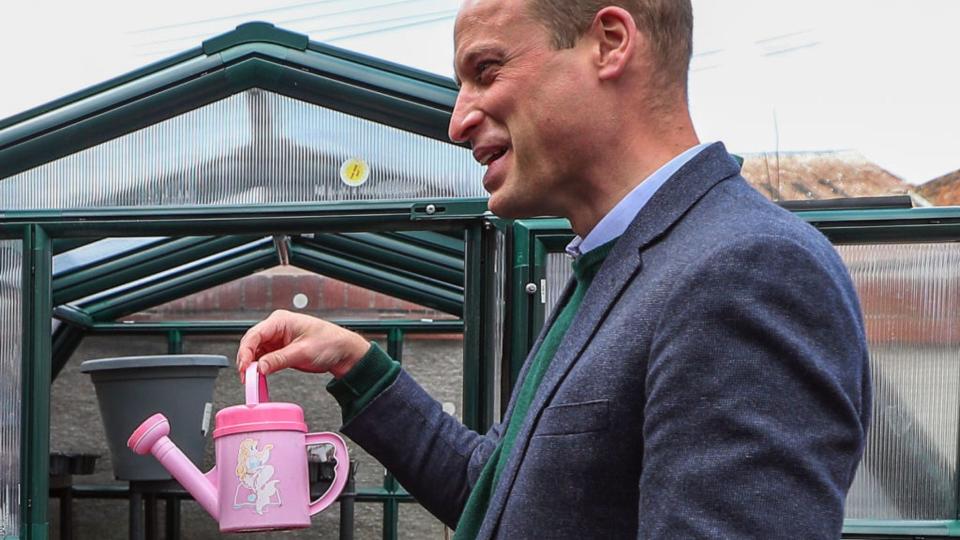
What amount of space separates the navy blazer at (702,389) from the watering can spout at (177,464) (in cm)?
64

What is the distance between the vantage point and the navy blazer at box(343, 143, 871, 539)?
100cm

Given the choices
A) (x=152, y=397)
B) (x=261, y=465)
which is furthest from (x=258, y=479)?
(x=152, y=397)

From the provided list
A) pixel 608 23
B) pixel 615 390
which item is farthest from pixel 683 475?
pixel 608 23

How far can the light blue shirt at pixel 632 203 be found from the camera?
1.29 meters

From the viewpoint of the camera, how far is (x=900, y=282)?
3730 mm

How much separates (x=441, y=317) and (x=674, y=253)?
6.60 m

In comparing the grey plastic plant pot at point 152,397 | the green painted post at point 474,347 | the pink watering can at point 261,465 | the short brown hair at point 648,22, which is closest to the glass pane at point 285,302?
the grey plastic plant pot at point 152,397

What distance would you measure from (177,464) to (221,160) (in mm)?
2432

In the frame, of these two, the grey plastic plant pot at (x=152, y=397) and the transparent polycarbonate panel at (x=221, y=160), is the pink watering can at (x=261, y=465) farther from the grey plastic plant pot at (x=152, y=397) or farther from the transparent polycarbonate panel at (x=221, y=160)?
the grey plastic plant pot at (x=152, y=397)

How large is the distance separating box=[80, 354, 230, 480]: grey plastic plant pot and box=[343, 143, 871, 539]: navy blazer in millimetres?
4204

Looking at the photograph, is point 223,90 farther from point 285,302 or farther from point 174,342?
point 285,302

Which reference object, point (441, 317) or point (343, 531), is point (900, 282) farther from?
point (441, 317)

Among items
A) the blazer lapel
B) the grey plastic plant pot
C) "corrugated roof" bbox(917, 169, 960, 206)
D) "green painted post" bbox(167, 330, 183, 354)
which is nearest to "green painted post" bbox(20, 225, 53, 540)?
the grey plastic plant pot

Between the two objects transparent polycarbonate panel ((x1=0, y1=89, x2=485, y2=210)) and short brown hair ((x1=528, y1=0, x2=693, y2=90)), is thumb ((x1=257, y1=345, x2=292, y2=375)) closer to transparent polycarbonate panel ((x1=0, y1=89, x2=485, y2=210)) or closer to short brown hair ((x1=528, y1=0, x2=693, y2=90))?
short brown hair ((x1=528, y1=0, x2=693, y2=90))
